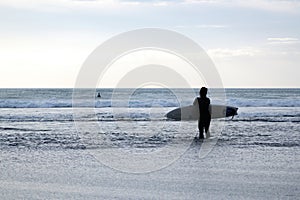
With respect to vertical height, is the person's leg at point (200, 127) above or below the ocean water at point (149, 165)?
above

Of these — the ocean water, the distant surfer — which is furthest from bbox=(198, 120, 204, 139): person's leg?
the ocean water

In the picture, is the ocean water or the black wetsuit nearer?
the ocean water

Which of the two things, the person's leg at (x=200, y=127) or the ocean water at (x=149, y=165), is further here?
the person's leg at (x=200, y=127)

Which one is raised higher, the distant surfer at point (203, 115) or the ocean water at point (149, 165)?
the distant surfer at point (203, 115)

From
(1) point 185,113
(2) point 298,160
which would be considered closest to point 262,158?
(2) point 298,160

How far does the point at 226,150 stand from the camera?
41.8 ft

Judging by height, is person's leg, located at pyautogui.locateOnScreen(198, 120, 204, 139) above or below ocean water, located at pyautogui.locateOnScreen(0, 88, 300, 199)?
above

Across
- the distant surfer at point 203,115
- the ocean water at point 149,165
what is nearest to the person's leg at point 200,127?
the distant surfer at point 203,115

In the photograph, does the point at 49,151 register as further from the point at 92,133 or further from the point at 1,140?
the point at 92,133

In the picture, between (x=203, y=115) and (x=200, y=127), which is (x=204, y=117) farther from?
(x=200, y=127)

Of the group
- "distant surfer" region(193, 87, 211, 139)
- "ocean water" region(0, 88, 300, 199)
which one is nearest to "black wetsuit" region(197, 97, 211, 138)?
"distant surfer" region(193, 87, 211, 139)

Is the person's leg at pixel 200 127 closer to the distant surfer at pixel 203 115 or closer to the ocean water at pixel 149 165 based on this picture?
the distant surfer at pixel 203 115

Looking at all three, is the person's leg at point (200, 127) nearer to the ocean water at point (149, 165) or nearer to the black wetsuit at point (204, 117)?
the black wetsuit at point (204, 117)

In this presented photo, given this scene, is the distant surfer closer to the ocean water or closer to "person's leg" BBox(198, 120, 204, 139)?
"person's leg" BBox(198, 120, 204, 139)
